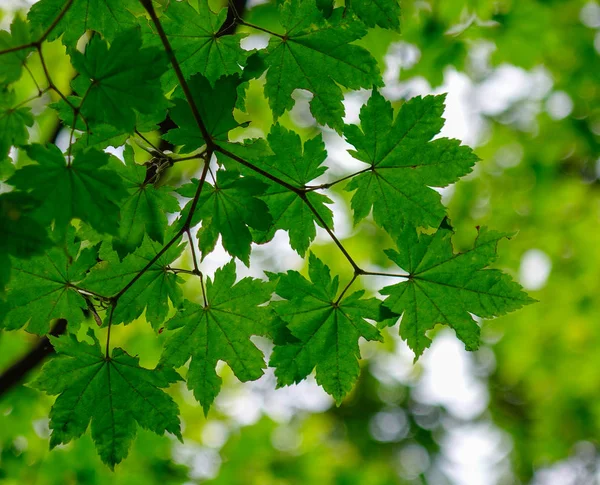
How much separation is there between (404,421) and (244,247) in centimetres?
1221

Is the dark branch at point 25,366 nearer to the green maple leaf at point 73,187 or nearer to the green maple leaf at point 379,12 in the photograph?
the green maple leaf at point 73,187

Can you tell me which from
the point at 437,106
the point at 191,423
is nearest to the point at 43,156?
the point at 437,106

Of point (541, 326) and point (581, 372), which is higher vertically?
point (541, 326)

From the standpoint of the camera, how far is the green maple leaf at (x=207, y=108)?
5.65 ft

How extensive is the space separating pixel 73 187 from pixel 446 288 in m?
1.30

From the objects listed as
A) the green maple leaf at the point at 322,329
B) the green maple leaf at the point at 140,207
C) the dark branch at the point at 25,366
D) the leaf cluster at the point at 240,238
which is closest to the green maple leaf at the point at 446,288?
the leaf cluster at the point at 240,238

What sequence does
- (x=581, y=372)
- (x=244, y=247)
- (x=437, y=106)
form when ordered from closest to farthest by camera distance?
(x=244, y=247) → (x=437, y=106) → (x=581, y=372)

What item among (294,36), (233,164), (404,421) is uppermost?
(294,36)

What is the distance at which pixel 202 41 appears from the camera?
1.94 meters

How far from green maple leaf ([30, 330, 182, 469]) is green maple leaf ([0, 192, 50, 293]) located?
0.62 m

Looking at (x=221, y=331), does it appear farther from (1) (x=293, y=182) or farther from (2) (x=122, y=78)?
(2) (x=122, y=78)

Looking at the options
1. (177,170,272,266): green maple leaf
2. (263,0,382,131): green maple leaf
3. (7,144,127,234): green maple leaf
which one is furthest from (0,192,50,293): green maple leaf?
(263,0,382,131): green maple leaf

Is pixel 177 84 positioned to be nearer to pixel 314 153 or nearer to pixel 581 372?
pixel 314 153

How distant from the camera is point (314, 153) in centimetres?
199
